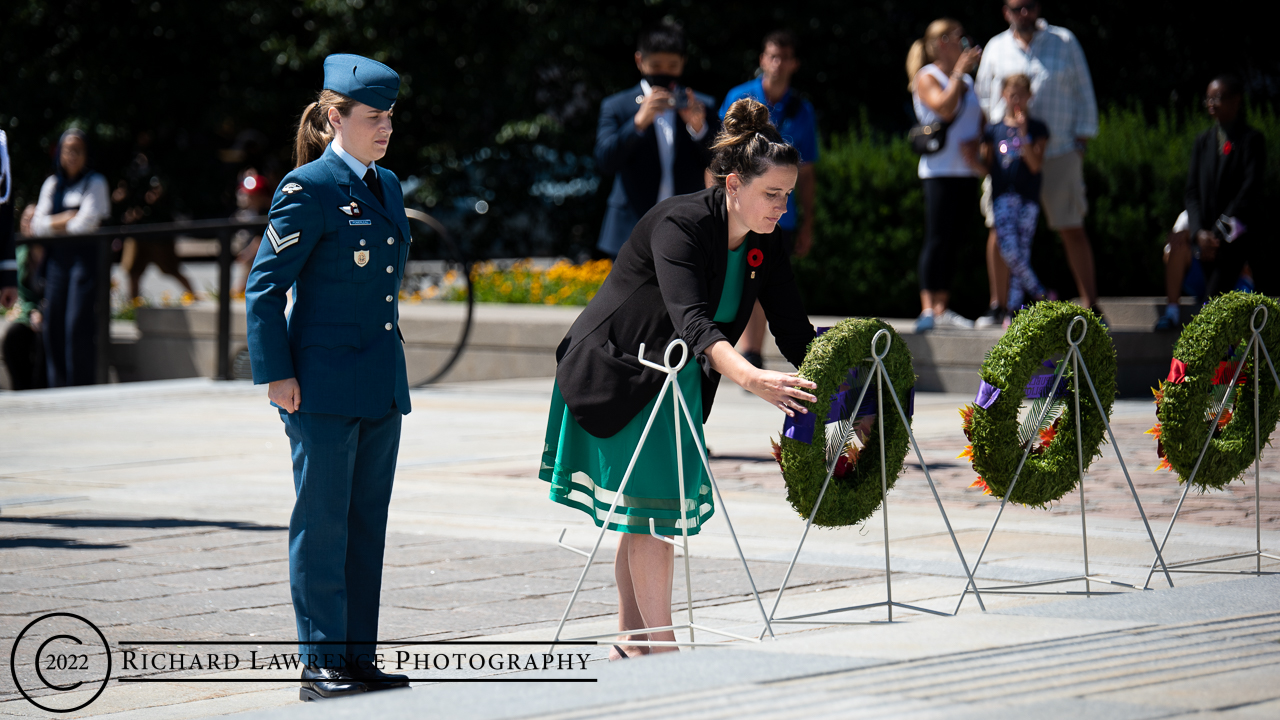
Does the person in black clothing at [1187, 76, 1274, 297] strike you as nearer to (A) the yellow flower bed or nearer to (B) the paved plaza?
(B) the paved plaza

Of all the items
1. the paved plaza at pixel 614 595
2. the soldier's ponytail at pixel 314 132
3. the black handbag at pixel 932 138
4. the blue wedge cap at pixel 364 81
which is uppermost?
the black handbag at pixel 932 138

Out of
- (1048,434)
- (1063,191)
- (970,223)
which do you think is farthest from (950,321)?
(1048,434)

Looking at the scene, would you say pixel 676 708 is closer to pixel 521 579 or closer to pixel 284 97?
pixel 521 579

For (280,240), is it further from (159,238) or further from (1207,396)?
(159,238)

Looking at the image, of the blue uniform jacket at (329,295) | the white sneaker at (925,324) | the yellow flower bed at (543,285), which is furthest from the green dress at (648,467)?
the yellow flower bed at (543,285)

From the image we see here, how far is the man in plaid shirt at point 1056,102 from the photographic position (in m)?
10.7

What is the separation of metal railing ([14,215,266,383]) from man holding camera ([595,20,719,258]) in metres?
4.82

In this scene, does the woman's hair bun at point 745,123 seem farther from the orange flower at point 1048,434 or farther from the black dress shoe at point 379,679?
the black dress shoe at point 379,679

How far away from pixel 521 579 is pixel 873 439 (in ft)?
5.08

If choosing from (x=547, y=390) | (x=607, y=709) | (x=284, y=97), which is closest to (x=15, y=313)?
(x=547, y=390)

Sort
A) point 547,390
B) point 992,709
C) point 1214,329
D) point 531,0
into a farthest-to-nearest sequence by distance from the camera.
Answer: point 531,0 → point 547,390 → point 1214,329 → point 992,709

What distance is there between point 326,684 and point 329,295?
3.29 feet

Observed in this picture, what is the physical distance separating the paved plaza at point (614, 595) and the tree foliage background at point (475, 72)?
30.1 feet

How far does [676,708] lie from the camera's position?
131 inches
